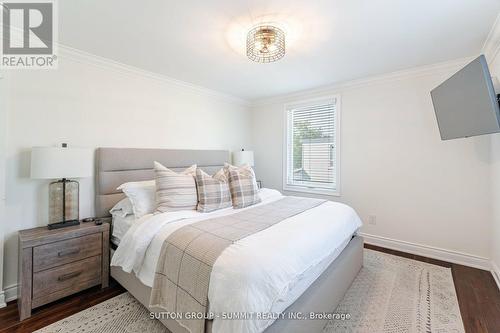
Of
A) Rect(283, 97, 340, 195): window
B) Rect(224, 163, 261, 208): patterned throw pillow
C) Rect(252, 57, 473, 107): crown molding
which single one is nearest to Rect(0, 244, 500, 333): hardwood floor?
Rect(224, 163, 261, 208): patterned throw pillow

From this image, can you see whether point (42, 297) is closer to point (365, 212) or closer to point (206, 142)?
point (206, 142)

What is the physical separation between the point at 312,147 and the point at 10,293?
13.6ft

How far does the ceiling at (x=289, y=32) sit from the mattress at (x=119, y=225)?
1.79 m

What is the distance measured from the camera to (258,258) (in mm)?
1294

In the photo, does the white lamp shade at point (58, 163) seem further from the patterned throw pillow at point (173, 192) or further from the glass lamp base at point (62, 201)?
the patterned throw pillow at point (173, 192)

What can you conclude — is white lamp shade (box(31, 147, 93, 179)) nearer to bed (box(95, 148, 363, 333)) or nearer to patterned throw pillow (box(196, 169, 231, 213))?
bed (box(95, 148, 363, 333))

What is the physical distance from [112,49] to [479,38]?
3766mm

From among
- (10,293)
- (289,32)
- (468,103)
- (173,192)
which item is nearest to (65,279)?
(10,293)

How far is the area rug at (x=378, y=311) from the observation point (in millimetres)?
1714

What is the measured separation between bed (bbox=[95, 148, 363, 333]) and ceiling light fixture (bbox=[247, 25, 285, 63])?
1.61 meters

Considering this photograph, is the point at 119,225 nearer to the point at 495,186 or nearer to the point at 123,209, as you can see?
the point at 123,209

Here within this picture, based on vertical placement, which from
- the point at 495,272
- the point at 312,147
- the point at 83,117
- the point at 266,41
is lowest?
the point at 495,272

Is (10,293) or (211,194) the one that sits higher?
(211,194)

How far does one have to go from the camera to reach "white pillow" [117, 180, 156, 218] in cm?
220
